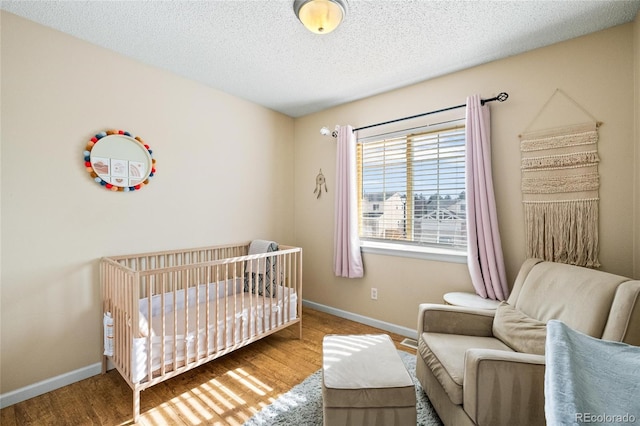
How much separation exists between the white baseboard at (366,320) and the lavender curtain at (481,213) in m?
0.81

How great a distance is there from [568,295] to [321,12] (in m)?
1.98

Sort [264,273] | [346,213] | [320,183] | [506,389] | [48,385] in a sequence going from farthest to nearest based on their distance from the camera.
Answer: [320,183] < [346,213] < [264,273] < [48,385] < [506,389]

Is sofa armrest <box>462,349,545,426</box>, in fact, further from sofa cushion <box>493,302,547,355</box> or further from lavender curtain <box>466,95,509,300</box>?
lavender curtain <box>466,95,509,300</box>

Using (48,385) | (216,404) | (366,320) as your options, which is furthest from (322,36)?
(48,385)

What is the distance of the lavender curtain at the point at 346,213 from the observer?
2906 mm

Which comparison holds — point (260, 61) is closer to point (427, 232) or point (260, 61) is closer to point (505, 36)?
point (505, 36)

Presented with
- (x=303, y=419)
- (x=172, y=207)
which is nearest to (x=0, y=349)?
(x=172, y=207)

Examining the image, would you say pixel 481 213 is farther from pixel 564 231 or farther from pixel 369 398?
pixel 369 398

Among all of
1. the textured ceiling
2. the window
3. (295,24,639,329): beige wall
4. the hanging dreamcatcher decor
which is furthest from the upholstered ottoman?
the hanging dreamcatcher decor

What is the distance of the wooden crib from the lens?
5.44ft

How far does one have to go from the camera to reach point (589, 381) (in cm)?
74

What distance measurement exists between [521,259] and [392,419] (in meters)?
1.59

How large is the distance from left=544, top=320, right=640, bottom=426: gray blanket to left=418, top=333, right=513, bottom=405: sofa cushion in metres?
0.58

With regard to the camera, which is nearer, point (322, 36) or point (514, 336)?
point (514, 336)
